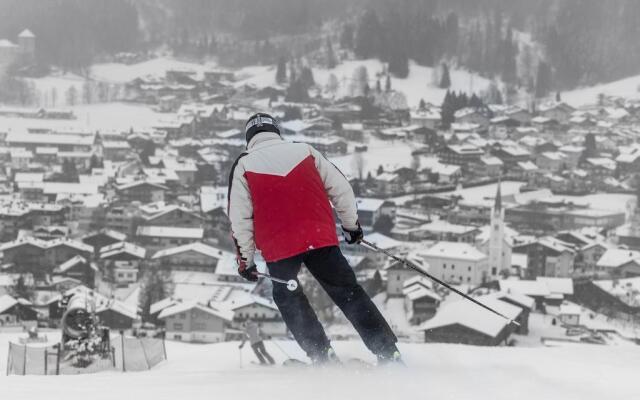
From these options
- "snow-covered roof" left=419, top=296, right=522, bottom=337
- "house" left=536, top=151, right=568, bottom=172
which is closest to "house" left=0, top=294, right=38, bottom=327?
"snow-covered roof" left=419, top=296, right=522, bottom=337

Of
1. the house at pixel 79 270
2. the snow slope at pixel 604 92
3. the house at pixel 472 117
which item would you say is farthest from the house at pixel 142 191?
the snow slope at pixel 604 92

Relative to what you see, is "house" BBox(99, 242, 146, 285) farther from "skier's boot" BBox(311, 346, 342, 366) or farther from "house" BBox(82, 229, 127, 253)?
"skier's boot" BBox(311, 346, 342, 366)

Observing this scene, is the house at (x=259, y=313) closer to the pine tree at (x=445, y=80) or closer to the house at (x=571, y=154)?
the house at (x=571, y=154)

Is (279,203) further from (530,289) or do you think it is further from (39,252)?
(39,252)

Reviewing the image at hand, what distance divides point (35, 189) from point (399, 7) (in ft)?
63.1

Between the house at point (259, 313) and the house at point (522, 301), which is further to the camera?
the house at point (522, 301)

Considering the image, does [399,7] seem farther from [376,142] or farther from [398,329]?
[398,329]

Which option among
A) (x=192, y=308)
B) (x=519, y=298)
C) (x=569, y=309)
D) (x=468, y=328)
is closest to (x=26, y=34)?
(x=192, y=308)

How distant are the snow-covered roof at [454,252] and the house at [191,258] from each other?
2.68 m

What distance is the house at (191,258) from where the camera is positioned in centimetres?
1040

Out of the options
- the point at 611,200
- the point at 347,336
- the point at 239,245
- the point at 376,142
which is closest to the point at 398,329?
the point at 347,336

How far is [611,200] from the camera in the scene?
14.6 m

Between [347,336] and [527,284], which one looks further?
[527,284]

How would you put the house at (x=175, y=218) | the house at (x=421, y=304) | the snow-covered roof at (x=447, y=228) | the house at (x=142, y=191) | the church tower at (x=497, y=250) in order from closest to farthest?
the house at (x=421, y=304) → the church tower at (x=497, y=250) → the snow-covered roof at (x=447, y=228) → the house at (x=175, y=218) → the house at (x=142, y=191)
